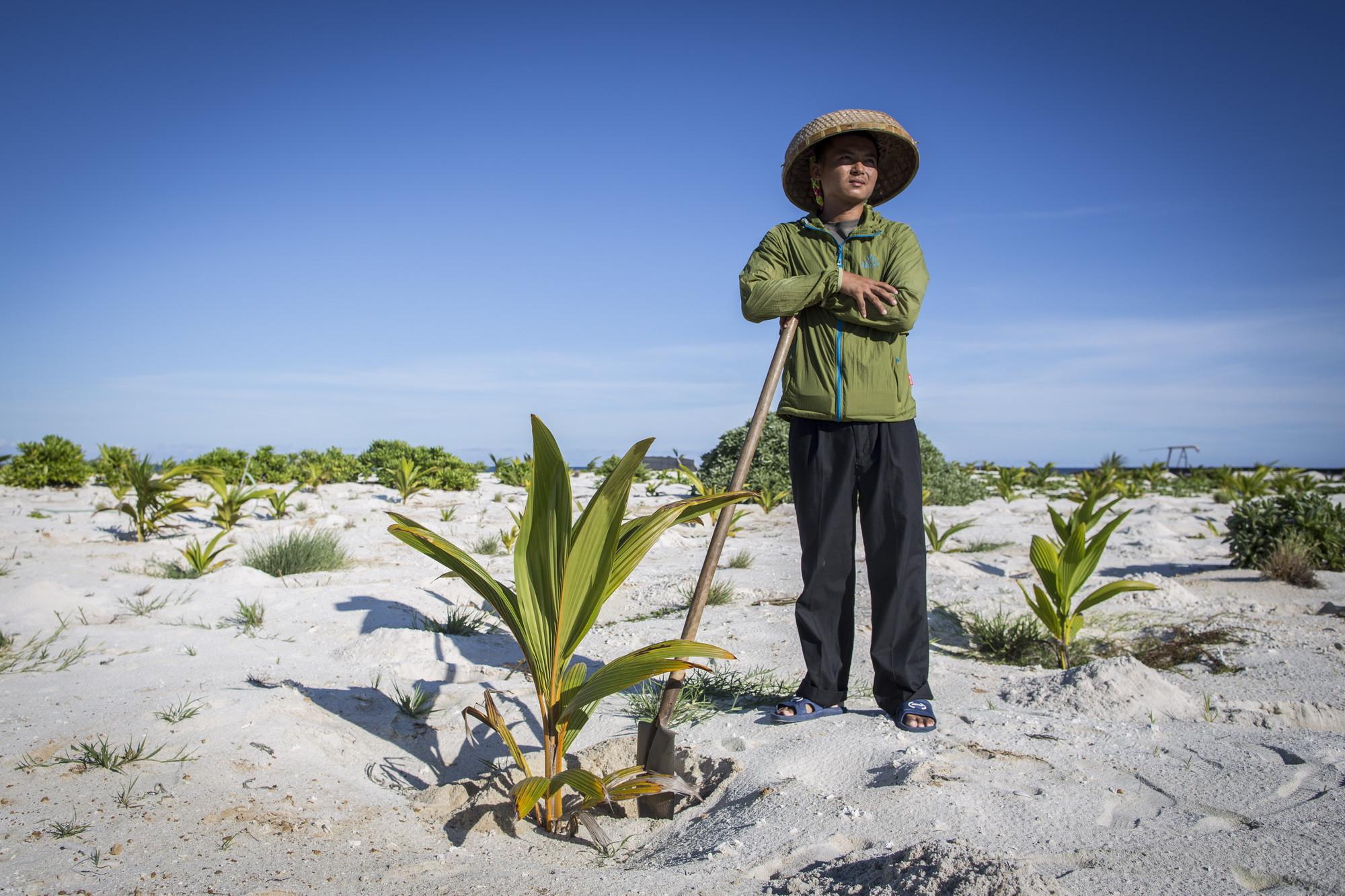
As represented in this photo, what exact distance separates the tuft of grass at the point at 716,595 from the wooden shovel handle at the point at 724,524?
196 cm

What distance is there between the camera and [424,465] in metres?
10.8

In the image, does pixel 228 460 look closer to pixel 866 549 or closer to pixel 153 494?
pixel 153 494

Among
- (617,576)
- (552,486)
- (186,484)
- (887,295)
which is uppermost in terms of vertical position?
(887,295)

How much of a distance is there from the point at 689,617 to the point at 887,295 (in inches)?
45.8

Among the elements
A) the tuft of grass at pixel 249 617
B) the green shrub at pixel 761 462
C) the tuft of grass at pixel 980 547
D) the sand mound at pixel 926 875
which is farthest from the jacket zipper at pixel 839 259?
the green shrub at pixel 761 462

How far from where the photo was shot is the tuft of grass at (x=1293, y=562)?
5062 millimetres

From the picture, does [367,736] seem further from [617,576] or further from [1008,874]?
[1008,874]

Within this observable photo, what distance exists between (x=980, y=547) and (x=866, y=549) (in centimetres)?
454

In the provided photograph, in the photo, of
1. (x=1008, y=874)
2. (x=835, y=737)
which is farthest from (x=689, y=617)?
(x=1008, y=874)

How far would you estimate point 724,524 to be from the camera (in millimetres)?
2164

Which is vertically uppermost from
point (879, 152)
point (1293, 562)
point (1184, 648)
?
point (879, 152)

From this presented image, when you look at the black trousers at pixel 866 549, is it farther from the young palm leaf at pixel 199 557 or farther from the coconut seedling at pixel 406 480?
the coconut seedling at pixel 406 480

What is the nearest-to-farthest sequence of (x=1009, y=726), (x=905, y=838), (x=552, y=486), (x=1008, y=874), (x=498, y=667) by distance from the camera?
(x=1008, y=874) → (x=905, y=838) → (x=552, y=486) → (x=1009, y=726) → (x=498, y=667)

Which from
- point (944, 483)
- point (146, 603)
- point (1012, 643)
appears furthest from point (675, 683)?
point (944, 483)
